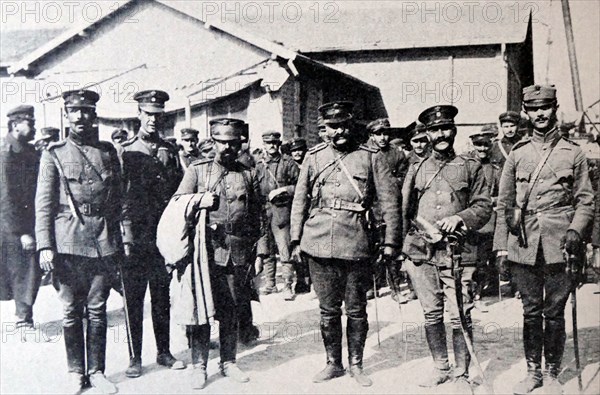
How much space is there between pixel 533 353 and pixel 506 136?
9.80 ft

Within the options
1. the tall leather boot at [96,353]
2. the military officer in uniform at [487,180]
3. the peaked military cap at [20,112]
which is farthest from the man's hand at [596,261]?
the peaked military cap at [20,112]

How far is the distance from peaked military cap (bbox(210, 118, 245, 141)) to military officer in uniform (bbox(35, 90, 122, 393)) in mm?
818

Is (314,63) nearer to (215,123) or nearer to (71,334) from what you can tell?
(215,123)

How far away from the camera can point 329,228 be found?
3.83 metres

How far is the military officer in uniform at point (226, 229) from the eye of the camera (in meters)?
3.88

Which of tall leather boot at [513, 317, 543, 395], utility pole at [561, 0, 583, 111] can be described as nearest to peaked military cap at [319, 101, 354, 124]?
tall leather boot at [513, 317, 543, 395]

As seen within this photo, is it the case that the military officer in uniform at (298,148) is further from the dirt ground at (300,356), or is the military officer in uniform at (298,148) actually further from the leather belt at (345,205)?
the leather belt at (345,205)

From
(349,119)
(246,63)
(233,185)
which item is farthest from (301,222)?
(246,63)

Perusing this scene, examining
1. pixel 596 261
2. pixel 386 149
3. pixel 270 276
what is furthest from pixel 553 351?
pixel 270 276

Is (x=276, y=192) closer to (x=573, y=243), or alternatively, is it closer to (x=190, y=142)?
(x=190, y=142)

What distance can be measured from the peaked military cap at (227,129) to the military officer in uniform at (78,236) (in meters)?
0.82

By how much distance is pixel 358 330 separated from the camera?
3.84 m

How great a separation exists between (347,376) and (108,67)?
7.33 metres

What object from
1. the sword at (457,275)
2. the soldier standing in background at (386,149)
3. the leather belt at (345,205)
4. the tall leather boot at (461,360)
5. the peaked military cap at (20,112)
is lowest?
the tall leather boot at (461,360)
